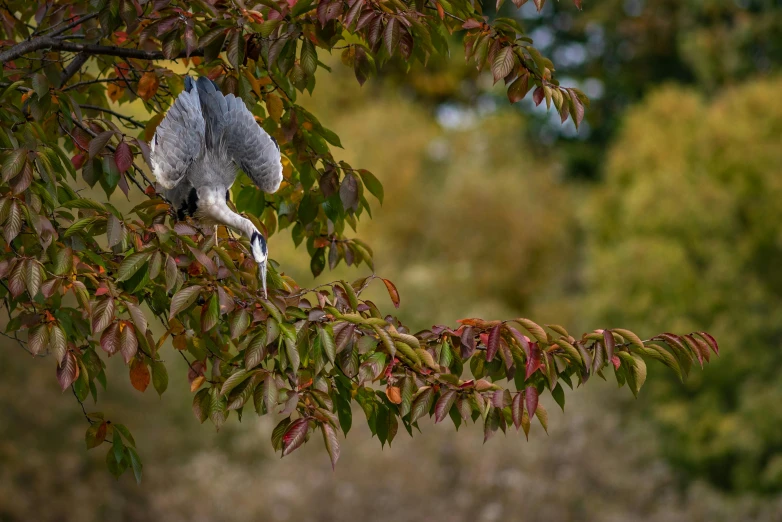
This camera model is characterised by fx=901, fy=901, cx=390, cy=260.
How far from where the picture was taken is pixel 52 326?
116 inches

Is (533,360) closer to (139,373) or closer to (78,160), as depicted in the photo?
(139,373)

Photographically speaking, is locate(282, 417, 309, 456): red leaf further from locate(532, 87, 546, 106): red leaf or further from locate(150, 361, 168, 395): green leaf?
locate(532, 87, 546, 106): red leaf

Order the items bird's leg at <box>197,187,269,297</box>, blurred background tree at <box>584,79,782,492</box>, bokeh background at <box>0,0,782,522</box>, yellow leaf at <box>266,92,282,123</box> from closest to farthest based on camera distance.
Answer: bird's leg at <box>197,187,269,297</box> → yellow leaf at <box>266,92,282,123</box> → bokeh background at <box>0,0,782,522</box> → blurred background tree at <box>584,79,782,492</box>

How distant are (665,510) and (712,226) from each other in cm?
352

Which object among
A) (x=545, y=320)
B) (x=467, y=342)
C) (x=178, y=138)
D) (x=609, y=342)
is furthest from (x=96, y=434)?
(x=545, y=320)

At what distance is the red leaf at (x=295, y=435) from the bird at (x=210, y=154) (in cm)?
74

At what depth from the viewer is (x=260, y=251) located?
333 centimetres

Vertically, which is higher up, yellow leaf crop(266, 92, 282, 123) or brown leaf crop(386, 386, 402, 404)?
yellow leaf crop(266, 92, 282, 123)

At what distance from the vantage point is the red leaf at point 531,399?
2963mm

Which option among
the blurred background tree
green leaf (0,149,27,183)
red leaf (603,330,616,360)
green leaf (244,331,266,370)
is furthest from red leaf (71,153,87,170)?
the blurred background tree

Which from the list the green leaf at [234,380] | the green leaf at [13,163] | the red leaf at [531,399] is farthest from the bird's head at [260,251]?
the red leaf at [531,399]

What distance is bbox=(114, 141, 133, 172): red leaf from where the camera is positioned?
3109mm

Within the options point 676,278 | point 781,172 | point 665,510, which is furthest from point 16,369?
point 781,172

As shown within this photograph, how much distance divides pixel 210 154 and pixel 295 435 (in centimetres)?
148
